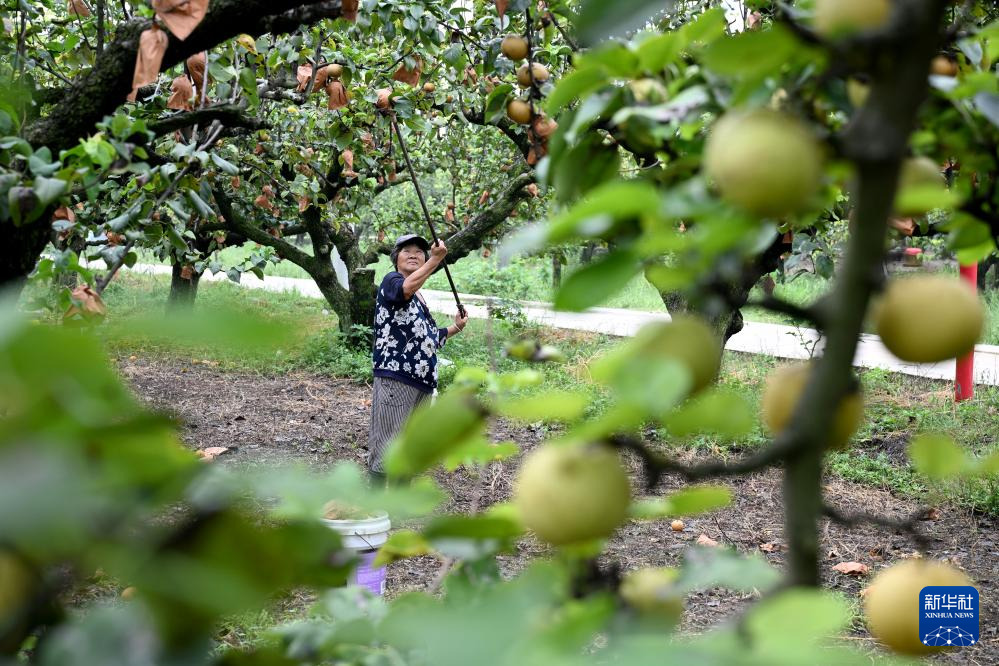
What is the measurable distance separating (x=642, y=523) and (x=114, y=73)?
2.80 m

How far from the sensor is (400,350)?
4.05 m

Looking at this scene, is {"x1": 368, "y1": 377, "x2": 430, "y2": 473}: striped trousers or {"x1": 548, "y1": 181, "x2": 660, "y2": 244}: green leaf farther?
{"x1": 368, "y1": 377, "x2": 430, "y2": 473}: striped trousers

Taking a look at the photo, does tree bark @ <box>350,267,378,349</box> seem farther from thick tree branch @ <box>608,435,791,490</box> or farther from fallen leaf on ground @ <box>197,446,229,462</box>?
thick tree branch @ <box>608,435,791,490</box>

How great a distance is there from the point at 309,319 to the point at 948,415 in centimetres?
→ 553

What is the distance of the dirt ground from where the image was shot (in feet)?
9.98

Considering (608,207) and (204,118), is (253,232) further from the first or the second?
(608,207)

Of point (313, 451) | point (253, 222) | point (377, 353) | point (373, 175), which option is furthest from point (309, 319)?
point (253, 222)

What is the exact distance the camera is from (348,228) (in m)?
7.60

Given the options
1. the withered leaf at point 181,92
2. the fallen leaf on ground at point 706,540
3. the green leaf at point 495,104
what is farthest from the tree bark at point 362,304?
the green leaf at point 495,104

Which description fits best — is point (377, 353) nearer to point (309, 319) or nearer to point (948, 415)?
point (948, 415)

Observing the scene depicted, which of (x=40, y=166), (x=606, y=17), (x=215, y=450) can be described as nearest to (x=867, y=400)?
(x=215, y=450)

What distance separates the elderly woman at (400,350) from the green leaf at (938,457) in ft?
11.1

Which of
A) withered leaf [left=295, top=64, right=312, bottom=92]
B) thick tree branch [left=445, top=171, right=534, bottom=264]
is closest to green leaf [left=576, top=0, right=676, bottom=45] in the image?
withered leaf [left=295, top=64, right=312, bottom=92]

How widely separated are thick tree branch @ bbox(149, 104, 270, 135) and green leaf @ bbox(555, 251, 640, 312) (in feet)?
6.50
